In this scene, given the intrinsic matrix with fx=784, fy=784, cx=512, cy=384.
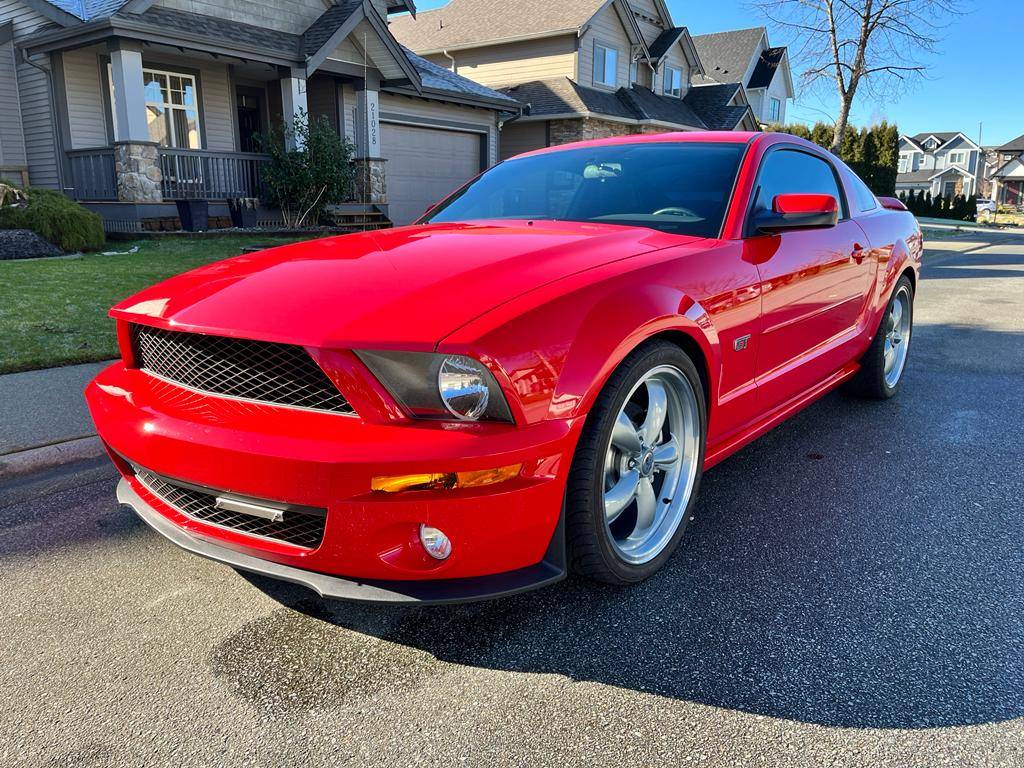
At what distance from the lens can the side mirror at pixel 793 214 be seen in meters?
3.26

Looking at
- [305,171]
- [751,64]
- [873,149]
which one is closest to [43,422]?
[305,171]

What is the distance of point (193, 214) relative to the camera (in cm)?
1369

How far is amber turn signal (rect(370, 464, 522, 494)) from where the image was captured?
79.7 inches

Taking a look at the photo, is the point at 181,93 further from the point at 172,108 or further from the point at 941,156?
the point at 941,156

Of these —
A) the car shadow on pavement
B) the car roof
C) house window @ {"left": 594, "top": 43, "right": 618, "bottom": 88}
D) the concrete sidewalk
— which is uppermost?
house window @ {"left": 594, "top": 43, "right": 618, "bottom": 88}

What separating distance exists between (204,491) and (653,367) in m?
1.44

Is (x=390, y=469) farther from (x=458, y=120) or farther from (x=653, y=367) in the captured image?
(x=458, y=120)

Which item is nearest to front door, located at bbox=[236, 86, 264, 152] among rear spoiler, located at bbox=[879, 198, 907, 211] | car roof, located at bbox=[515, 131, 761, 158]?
rear spoiler, located at bbox=[879, 198, 907, 211]

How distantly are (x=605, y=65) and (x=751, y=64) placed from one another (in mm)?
17608

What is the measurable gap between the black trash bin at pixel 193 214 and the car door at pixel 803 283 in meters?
11.9

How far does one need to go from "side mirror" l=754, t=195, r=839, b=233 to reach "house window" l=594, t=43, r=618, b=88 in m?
25.2

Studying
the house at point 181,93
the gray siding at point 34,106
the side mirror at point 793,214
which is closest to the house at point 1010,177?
the house at point 181,93

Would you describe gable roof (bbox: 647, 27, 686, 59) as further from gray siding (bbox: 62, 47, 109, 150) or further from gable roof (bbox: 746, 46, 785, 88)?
gray siding (bbox: 62, 47, 109, 150)

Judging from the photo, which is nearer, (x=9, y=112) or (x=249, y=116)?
(x=9, y=112)
